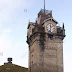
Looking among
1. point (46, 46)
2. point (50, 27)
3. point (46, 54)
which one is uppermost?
point (50, 27)

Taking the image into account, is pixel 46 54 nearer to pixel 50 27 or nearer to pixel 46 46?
pixel 46 46

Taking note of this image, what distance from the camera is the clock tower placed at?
66438 mm

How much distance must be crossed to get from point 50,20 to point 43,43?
573cm

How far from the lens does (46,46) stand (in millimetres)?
67500

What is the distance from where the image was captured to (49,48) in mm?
67500

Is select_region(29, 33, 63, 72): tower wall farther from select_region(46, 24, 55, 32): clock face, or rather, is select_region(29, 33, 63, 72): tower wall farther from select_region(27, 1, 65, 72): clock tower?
select_region(46, 24, 55, 32): clock face

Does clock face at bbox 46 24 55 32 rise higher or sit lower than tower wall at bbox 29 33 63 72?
higher

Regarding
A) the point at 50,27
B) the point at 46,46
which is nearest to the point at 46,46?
the point at 46,46

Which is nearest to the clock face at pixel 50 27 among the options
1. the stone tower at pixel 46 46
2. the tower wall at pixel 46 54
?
the stone tower at pixel 46 46

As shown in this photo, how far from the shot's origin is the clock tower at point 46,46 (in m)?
66.4

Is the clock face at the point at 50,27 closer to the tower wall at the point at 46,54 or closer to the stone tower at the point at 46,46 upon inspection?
the stone tower at the point at 46,46

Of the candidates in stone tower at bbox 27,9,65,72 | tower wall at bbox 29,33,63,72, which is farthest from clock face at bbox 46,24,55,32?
tower wall at bbox 29,33,63,72

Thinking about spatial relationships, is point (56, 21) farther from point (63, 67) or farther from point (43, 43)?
point (63, 67)

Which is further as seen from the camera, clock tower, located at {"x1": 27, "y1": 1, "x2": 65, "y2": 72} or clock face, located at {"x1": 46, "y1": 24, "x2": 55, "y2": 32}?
clock face, located at {"x1": 46, "y1": 24, "x2": 55, "y2": 32}
